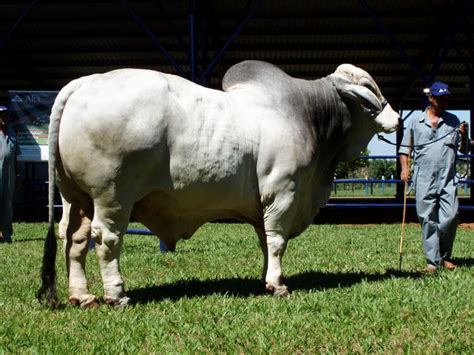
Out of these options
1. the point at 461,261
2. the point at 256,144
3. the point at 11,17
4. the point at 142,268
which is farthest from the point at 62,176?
the point at 11,17

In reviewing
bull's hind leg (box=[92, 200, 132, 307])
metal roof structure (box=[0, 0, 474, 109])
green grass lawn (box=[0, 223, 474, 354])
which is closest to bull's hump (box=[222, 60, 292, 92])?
bull's hind leg (box=[92, 200, 132, 307])

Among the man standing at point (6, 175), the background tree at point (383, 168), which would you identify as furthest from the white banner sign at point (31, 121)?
the background tree at point (383, 168)

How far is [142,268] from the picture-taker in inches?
282

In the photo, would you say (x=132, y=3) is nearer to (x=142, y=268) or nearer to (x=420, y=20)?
(x=420, y=20)

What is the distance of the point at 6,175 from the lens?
1035cm

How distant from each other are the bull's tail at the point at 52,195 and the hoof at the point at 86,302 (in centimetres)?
14

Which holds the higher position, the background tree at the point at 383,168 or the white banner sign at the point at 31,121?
the white banner sign at the point at 31,121

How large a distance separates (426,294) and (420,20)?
1174 cm

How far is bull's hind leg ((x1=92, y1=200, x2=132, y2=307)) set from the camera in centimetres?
479

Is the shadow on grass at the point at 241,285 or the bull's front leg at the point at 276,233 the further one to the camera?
the shadow on grass at the point at 241,285

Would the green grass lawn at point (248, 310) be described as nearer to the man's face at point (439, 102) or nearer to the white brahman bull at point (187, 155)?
the white brahman bull at point (187, 155)

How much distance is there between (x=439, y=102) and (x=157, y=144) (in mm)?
3412

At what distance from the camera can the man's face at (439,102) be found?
6.96 metres

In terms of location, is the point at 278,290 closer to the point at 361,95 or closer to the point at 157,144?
the point at 157,144
